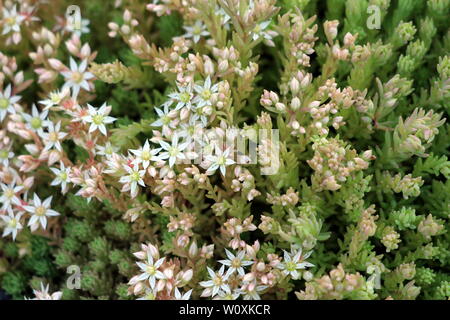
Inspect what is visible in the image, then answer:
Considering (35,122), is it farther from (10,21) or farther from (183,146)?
(183,146)

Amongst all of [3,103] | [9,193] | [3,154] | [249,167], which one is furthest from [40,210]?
[249,167]

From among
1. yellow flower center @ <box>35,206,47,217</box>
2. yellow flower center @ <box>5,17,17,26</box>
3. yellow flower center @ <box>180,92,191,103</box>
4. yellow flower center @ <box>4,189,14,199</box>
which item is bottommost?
yellow flower center @ <box>35,206,47,217</box>

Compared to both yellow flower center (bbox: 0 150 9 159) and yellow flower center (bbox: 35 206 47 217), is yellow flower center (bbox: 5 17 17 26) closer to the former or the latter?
yellow flower center (bbox: 0 150 9 159)

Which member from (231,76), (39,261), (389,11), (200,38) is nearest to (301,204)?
(231,76)

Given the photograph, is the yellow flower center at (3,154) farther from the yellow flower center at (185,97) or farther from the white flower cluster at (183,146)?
the yellow flower center at (185,97)

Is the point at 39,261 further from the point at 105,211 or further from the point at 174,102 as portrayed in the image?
the point at 174,102

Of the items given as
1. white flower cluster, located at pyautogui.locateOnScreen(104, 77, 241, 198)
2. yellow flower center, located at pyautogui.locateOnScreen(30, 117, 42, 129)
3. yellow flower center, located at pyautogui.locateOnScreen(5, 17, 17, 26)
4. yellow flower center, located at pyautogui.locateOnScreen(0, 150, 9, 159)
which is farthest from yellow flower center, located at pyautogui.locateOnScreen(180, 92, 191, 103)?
yellow flower center, located at pyautogui.locateOnScreen(5, 17, 17, 26)

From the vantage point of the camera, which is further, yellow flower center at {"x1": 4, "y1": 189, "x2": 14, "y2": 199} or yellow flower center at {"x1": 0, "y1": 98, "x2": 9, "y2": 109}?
yellow flower center at {"x1": 0, "y1": 98, "x2": 9, "y2": 109}

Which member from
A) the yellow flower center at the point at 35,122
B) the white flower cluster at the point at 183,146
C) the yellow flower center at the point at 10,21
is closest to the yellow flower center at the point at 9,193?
the yellow flower center at the point at 35,122

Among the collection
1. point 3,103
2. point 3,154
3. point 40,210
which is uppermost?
point 3,103
